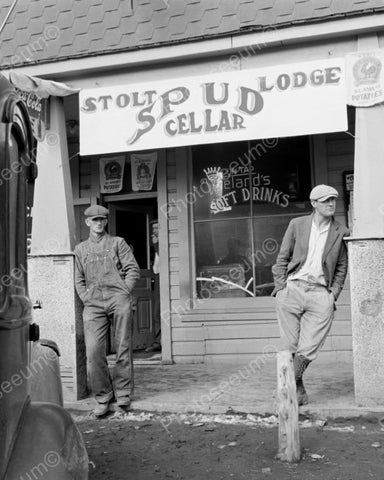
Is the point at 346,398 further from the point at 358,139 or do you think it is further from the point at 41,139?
the point at 41,139

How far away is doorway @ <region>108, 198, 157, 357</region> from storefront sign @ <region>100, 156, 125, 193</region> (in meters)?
0.29

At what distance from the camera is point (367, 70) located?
5711 mm

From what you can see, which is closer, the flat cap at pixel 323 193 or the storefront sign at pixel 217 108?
the flat cap at pixel 323 193

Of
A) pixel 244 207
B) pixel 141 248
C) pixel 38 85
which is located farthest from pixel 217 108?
pixel 141 248

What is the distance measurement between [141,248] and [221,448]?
16.9ft

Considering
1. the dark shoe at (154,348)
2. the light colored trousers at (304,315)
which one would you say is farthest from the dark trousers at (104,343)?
the dark shoe at (154,348)

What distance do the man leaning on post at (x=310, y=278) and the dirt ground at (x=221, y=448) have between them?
25.8 inches

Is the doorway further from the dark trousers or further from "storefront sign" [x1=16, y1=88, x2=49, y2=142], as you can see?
the dark trousers

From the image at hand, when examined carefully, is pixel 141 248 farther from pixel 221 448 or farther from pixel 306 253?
pixel 221 448

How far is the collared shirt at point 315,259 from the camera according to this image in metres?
5.67

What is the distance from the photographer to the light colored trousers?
5.60 meters

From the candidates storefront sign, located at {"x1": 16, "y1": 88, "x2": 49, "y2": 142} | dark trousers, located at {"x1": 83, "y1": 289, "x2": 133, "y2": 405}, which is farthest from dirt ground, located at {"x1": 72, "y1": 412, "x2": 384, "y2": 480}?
storefront sign, located at {"x1": 16, "y1": 88, "x2": 49, "y2": 142}

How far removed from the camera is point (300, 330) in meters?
5.80

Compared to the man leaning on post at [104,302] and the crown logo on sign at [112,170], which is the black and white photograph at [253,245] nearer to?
the man leaning on post at [104,302]
